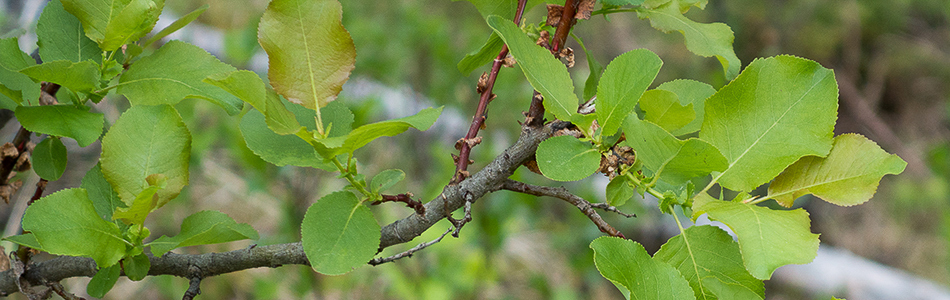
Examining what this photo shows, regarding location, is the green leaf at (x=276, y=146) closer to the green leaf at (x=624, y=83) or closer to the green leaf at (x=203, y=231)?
the green leaf at (x=203, y=231)

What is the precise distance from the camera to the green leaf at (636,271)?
310mm

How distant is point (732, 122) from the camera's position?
12.7 inches

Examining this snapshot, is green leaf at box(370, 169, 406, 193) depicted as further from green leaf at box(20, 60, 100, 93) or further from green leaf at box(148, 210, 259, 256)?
green leaf at box(20, 60, 100, 93)

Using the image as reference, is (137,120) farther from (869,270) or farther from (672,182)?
(869,270)

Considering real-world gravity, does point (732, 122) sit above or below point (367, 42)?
above

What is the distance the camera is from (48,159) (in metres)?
0.43

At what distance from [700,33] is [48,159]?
50 centimetres

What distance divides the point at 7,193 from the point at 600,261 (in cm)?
53

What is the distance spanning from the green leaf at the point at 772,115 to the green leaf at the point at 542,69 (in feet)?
0.26

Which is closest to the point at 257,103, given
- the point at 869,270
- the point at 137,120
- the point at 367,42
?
the point at 137,120

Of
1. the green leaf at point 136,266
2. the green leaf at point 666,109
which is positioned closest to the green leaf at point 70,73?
the green leaf at point 136,266

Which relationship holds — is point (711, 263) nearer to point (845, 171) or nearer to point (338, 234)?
point (845, 171)

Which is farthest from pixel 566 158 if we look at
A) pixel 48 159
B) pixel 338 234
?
pixel 48 159

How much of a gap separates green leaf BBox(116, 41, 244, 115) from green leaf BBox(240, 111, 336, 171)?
5 centimetres
